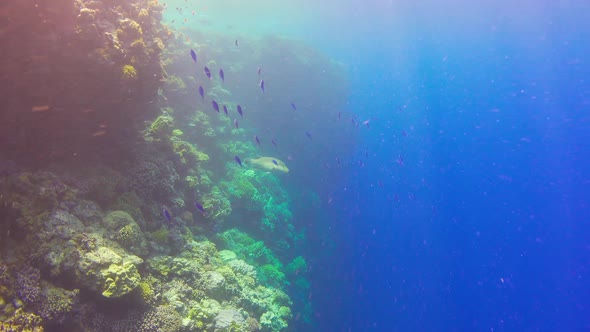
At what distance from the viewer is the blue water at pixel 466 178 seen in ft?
112

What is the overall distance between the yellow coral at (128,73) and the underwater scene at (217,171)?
26 mm

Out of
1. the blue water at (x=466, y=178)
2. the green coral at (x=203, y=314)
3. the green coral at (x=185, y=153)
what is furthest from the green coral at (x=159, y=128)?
the blue water at (x=466, y=178)

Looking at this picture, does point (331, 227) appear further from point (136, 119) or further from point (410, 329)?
point (410, 329)

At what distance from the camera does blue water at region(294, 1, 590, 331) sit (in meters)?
34.1

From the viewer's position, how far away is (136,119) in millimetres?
7305

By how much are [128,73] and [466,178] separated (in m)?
138

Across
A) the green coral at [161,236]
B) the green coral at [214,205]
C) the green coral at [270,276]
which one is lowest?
the green coral at [270,276]

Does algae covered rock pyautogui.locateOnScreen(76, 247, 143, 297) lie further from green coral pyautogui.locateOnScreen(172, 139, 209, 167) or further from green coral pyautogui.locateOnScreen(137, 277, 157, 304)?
green coral pyautogui.locateOnScreen(172, 139, 209, 167)

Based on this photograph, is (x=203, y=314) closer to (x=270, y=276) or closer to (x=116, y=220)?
(x=116, y=220)

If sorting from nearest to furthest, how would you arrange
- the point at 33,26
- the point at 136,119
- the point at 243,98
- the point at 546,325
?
the point at 33,26, the point at 136,119, the point at 243,98, the point at 546,325

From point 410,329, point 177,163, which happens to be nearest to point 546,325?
point 410,329

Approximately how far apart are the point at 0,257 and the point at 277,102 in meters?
22.4

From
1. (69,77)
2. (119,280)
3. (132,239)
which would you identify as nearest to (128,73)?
→ (69,77)

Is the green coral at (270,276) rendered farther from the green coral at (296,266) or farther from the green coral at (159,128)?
the green coral at (159,128)
